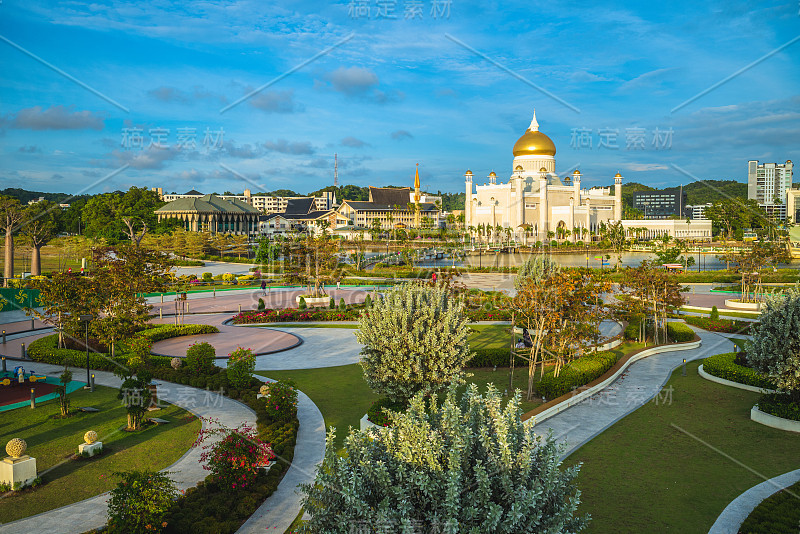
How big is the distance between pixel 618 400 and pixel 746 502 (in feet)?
19.2

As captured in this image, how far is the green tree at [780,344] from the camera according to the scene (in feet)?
40.1

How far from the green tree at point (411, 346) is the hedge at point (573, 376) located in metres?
3.83

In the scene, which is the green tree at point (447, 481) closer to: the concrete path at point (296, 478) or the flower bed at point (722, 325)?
the concrete path at point (296, 478)

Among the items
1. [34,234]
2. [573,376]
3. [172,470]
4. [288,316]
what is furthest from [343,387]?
[34,234]

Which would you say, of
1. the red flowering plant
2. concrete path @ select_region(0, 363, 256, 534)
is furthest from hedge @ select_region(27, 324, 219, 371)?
the red flowering plant

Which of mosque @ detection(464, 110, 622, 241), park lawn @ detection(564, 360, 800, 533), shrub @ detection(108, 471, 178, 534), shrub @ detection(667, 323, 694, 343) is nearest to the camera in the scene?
shrub @ detection(108, 471, 178, 534)

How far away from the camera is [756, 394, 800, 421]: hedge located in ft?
40.4

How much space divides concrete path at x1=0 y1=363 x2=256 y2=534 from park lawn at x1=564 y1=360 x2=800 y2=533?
24.6 ft

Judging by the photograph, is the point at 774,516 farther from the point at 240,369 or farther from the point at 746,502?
the point at 240,369

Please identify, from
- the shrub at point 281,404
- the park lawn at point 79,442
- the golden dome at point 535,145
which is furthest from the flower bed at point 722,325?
the golden dome at point 535,145

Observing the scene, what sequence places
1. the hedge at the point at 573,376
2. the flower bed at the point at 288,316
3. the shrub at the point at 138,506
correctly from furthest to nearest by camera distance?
the flower bed at the point at 288,316
the hedge at the point at 573,376
the shrub at the point at 138,506

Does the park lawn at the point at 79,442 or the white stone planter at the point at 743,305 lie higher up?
the white stone planter at the point at 743,305

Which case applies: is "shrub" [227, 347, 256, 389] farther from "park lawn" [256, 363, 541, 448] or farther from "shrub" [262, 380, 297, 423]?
"shrub" [262, 380, 297, 423]

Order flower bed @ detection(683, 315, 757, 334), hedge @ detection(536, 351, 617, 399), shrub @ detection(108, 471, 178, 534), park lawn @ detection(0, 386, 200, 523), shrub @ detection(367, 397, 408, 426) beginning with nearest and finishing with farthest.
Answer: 1. shrub @ detection(108, 471, 178, 534)
2. park lawn @ detection(0, 386, 200, 523)
3. shrub @ detection(367, 397, 408, 426)
4. hedge @ detection(536, 351, 617, 399)
5. flower bed @ detection(683, 315, 757, 334)
